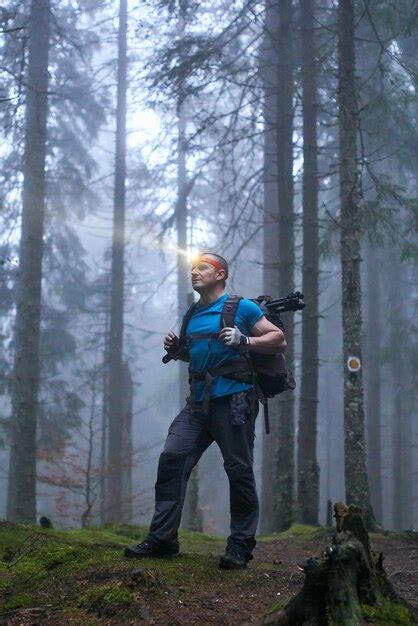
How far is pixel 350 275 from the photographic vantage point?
10359mm

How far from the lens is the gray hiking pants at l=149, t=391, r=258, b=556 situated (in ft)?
17.6

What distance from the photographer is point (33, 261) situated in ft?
44.5

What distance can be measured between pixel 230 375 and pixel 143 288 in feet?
172

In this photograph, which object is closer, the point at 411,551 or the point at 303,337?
the point at 411,551

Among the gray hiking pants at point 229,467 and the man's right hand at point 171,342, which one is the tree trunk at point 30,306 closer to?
the man's right hand at point 171,342

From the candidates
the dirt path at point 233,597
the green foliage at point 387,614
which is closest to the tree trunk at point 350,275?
the dirt path at point 233,597

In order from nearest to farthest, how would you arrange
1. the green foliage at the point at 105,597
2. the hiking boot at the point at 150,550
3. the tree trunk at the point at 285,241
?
1. the green foliage at the point at 105,597
2. the hiking boot at the point at 150,550
3. the tree trunk at the point at 285,241

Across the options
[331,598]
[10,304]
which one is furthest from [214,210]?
[331,598]

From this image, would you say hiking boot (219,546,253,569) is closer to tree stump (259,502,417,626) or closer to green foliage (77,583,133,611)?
green foliage (77,583,133,611)

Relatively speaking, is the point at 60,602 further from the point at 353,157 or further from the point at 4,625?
the point at 353,157

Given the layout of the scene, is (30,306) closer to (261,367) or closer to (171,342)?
(171,342)

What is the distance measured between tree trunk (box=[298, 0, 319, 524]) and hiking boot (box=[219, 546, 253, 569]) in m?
6.68

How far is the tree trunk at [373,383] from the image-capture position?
25.1 m

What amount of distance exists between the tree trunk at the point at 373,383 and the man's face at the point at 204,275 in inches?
782
